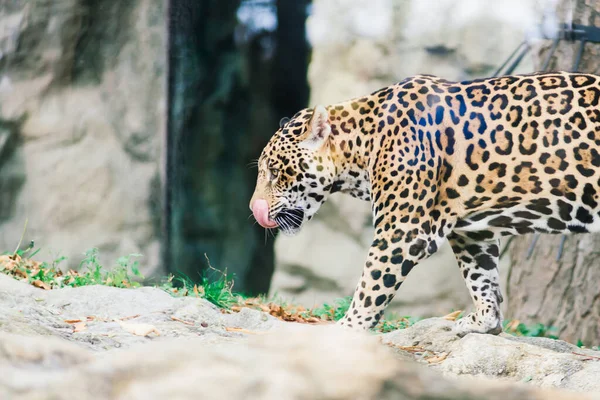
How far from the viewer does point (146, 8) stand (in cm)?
934

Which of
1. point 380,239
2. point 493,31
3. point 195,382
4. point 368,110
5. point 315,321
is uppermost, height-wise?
point 493,31

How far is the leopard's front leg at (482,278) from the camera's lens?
533 cm

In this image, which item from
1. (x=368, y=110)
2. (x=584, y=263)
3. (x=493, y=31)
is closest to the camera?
(x=368, y=110)

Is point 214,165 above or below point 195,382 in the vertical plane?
below

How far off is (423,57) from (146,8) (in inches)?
154

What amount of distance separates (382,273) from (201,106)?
601 cm

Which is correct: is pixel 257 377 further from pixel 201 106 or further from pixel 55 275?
pixel 201 106

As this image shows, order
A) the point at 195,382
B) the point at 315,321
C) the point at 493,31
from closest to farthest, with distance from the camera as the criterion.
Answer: the point at 195,382
the point at 315,321
the point at 493,31

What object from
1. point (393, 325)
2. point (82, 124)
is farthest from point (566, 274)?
point (82, 124)

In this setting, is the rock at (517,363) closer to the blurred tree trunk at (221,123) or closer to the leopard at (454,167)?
the leopard at (454,167)

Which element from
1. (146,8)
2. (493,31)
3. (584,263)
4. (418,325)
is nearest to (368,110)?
(418,325)

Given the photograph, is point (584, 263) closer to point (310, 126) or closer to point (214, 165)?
point (310, 126)

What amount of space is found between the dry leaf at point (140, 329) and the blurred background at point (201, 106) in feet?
14.9

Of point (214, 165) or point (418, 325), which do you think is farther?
point (214, 165)
